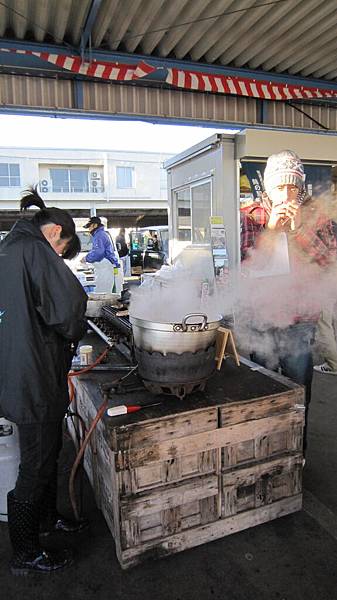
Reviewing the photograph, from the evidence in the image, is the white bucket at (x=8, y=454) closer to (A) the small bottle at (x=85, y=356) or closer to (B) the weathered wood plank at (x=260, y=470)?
(A) the small bottle at (x=85, y=356)

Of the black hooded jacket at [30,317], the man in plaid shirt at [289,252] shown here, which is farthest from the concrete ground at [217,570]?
the man in plaid shirt at [289,252]

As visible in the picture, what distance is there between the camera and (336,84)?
17.7ft

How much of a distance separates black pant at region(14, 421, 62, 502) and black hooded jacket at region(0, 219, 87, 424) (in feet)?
0.22

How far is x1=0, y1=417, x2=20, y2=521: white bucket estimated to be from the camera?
7.29 feet

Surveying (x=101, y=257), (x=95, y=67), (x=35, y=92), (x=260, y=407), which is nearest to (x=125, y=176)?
(x=101, y=257)

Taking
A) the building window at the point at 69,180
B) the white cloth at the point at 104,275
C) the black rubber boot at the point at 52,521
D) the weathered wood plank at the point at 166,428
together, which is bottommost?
the black rubber boot at the point at 52,521

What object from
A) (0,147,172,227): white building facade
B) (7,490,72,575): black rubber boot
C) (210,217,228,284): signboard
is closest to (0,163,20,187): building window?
(0,147,172,227): white building facade

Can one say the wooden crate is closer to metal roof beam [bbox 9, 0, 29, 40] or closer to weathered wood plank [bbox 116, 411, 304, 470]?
weathered wood plank [bbox 116, 411, 304, 470]

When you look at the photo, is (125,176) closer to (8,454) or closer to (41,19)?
(41,19)

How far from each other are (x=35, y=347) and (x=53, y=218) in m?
0.63

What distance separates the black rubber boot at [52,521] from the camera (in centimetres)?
223

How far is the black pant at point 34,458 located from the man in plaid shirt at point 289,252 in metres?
1.55

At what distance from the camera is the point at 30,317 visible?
177 centimetres

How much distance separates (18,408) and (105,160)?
3197 centimetres
